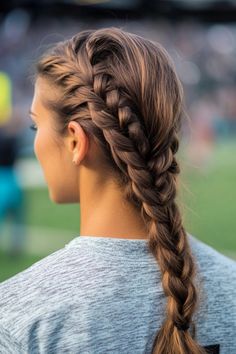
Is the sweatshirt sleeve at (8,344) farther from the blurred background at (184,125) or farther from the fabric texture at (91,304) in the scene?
the blurred background at (184,125)

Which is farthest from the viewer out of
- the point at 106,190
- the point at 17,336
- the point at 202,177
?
the point at 202,177

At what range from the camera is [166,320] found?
57.9 inches

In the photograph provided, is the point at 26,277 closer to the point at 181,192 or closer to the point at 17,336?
the point at 17,336

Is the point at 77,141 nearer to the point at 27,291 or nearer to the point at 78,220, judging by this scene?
the point at 27,291

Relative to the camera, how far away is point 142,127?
59.7 inches

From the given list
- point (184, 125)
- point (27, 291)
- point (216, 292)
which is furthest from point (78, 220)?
point (27, 291)

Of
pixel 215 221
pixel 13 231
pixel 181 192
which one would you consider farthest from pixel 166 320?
pixel 215 221

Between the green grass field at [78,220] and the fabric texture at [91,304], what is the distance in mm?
3422

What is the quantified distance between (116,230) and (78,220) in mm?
8989

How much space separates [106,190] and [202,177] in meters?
14.9

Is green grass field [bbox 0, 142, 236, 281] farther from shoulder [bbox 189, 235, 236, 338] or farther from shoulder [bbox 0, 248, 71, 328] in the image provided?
shoulder [bbox 0, 248, 71, 328]

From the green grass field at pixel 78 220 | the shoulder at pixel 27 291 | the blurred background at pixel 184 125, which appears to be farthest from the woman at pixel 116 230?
the green grass field at pixel 78 220

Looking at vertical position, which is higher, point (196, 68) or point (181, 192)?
point (196, 68)

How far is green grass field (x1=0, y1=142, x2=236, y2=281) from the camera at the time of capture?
8031mm
